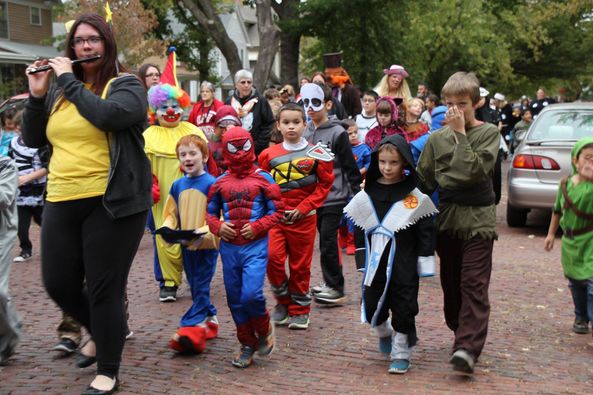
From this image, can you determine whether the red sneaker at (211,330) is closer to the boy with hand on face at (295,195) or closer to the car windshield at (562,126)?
the boy with hand on face at (295,195)

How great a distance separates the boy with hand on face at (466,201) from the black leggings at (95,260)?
6.76ft

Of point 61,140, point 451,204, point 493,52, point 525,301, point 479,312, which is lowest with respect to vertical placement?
point 525,301

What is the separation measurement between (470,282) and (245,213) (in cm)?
161

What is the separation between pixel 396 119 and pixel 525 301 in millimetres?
2554

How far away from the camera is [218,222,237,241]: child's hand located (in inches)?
221

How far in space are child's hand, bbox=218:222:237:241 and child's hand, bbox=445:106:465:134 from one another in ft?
5.42

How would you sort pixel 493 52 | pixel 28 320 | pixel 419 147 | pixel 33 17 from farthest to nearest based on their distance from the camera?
1. pixel 33 17
2. pixel 493 52
3. pixel 419 147
4. pixel 28 320

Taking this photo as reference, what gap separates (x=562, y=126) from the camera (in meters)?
12.1

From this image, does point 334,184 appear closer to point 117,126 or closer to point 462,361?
point 462,361

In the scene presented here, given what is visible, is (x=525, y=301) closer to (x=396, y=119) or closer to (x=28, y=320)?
(x=396, y=119)

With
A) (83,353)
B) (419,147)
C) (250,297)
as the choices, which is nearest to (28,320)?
(83,353)

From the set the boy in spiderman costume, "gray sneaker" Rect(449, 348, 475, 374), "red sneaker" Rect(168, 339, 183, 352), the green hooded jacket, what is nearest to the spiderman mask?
the boy in spiderman costume

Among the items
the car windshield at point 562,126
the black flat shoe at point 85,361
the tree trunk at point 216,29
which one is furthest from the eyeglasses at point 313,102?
the tree trunk at point 216,29

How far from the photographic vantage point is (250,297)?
5523 millimetres
